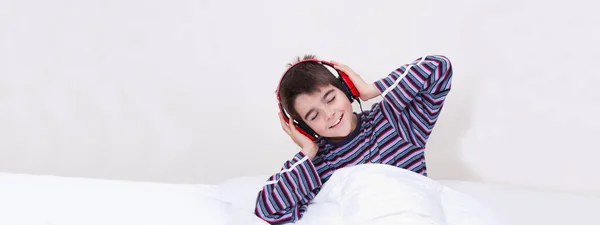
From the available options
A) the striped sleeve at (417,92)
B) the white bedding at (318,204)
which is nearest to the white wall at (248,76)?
the striped sleeve at (417,92)

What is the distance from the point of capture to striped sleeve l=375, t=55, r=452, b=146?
4.33 feet

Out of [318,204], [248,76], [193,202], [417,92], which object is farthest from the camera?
[248,76]

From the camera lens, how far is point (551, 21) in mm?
1513

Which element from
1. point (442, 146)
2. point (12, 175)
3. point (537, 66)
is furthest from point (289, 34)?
point (12, 175)

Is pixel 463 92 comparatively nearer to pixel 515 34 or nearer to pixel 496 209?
pixel 515 34

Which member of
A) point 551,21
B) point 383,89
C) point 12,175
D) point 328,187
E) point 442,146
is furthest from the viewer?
point 442,146

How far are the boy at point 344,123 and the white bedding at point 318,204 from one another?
0.24 ft

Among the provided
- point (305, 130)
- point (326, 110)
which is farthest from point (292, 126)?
point (326, 110)

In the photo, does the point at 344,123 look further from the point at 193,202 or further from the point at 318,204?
the point at 193,202

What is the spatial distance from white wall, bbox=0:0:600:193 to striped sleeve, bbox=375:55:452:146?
0.79 feet

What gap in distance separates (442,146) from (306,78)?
1.70 ft

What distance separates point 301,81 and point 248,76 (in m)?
0.39

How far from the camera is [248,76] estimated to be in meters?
1.62

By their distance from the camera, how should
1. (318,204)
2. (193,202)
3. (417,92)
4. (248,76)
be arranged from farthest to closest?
(248,76)
(417,92)
(318,204)
(193,202)
